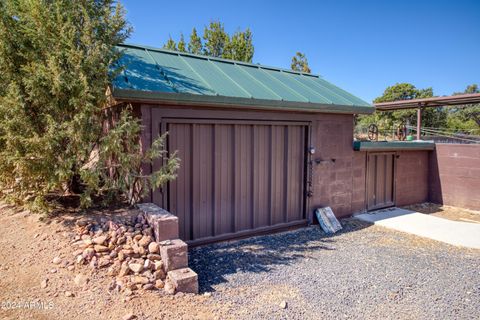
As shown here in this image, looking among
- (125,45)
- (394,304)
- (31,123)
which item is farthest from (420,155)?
(31,123)

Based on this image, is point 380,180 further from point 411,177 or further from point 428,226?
point 428,226

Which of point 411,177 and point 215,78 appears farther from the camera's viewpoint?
point 411,177

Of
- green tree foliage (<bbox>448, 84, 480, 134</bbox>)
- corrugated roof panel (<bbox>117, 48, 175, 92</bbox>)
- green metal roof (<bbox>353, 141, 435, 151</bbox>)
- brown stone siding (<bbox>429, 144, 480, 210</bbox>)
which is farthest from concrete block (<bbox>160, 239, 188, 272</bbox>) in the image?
green tree foliage (<bbox>448, 84, 480, 134</bbox>)

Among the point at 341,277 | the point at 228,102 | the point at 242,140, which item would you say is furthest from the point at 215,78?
the point at 341,277

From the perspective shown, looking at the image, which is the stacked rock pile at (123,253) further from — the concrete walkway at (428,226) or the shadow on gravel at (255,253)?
the concrete walkway at (428,226)

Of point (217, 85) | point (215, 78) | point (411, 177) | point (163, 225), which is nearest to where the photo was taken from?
point (163, 225)

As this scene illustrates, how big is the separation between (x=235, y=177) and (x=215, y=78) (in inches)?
71.9

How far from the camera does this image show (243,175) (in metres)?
5.38

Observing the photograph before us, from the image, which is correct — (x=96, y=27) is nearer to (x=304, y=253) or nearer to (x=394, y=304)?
(x=304, y=253)

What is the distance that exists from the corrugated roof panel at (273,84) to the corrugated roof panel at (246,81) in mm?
138

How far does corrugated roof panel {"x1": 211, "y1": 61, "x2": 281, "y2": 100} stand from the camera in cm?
536


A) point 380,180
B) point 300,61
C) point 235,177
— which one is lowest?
point 380,180

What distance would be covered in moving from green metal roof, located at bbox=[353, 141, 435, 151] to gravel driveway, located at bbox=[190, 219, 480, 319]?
6.86 ft

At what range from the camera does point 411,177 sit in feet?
27.5
